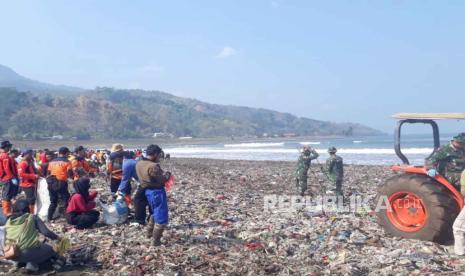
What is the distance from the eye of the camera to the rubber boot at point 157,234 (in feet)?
22.6

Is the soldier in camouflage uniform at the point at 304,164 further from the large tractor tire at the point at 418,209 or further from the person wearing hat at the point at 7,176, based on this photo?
the person wearing hat at the point at 7,176

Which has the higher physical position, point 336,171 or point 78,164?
point 78,164

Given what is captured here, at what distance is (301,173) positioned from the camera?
12.9 metres

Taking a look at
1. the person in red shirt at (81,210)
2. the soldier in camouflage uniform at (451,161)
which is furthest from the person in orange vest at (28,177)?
the soldier in camouflage uniform at (451,161)

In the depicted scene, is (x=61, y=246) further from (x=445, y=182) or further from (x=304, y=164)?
(x=304, y=164)

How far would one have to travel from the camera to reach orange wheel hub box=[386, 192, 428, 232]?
22.6 ft

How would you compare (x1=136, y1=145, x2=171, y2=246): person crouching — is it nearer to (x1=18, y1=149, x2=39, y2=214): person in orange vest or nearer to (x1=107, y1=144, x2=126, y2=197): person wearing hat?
(x1=107, y1=144, x2=126, y2=197): person wearing hat

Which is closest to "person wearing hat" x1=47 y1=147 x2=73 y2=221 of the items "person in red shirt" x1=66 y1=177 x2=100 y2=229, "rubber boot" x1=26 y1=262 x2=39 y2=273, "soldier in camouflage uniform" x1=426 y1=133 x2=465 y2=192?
"person in red shirt" x1=66 y1=177 x2=100 y2=229

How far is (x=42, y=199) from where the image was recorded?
912cm

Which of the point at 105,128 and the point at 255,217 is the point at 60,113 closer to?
the point at 105,128

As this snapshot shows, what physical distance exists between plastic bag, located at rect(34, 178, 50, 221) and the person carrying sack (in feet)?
9.62

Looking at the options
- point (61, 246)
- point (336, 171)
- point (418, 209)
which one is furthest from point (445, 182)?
point (61, 246)

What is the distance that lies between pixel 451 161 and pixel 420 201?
734 millimetres

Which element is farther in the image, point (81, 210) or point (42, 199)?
point (42, 199)
